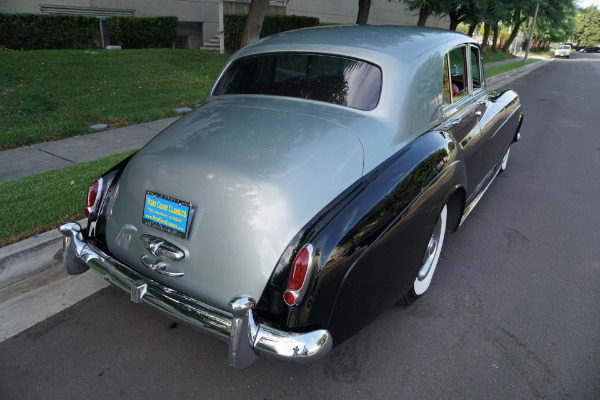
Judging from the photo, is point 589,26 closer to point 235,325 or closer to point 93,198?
point 93,198

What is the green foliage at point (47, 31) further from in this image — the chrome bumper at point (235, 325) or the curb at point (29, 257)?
the chrome bumper at point (235, 325)

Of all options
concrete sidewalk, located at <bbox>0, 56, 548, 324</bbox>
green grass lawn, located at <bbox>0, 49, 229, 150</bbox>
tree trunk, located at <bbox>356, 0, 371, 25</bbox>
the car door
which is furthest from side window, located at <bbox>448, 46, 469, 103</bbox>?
tree trunk, located at <bbox>356, 0, 371, 25</bbox>

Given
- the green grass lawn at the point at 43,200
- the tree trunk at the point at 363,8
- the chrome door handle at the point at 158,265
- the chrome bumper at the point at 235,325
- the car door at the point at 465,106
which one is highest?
the tree trunk at the point at 363,8

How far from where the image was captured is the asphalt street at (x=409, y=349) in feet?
7.25

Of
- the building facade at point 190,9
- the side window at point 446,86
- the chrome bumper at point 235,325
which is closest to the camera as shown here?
the chrome bumper at point 235,325

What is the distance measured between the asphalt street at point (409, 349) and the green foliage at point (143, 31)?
12.6 metres

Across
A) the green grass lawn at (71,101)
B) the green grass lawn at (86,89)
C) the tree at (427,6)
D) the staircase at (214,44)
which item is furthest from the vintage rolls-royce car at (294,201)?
the tree at (427,6)

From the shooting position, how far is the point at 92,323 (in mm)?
2650

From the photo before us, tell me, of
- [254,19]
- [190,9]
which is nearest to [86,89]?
[254,19]

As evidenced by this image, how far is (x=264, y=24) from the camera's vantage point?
17562mm

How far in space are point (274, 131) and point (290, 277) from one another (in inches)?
36.2

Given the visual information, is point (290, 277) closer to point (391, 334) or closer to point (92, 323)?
point (391, 334)

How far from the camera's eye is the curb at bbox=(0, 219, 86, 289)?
301cm

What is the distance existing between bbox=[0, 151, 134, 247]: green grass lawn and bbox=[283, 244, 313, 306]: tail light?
2.47 meters
